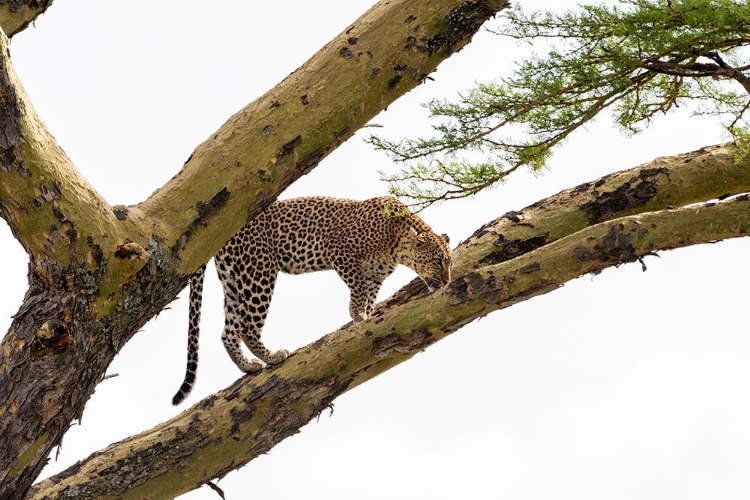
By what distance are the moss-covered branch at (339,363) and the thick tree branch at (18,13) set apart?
7.32 feet

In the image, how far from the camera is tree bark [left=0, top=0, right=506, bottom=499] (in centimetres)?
471

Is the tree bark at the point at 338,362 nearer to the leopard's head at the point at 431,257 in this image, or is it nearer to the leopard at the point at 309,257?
the leopard at the point at 309,257

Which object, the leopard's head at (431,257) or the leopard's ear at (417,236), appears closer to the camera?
the leopard's head at (431,257)

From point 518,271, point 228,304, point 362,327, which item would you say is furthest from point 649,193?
point 228,304

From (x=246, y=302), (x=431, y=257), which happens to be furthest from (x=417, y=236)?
(x=246, y=302)

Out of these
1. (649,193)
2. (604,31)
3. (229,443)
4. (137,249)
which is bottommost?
(229,443)

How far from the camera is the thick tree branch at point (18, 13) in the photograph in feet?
17.6

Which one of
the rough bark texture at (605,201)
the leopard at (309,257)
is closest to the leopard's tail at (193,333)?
the leopard at (309,257)

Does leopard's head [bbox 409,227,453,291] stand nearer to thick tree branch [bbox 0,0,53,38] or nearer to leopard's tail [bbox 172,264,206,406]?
leopard's tail [bbox 172,264,206,406]

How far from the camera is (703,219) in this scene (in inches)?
221

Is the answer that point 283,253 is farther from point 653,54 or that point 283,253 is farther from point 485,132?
point 653,54

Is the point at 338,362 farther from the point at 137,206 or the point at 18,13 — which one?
the point at 18,13

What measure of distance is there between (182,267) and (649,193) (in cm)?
297

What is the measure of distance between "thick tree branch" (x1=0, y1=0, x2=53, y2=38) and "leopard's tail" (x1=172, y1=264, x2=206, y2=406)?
6.56ft
